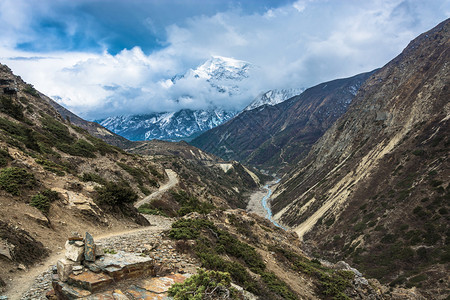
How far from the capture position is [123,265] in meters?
8.77

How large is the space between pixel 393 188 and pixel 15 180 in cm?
8516

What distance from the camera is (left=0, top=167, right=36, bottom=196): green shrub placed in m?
14.7

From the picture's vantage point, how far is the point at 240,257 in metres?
17.1

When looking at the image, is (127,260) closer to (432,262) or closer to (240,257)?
(240,257)

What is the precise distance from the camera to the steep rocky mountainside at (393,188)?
50.2m

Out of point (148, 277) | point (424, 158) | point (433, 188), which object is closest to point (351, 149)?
point (424, 158)

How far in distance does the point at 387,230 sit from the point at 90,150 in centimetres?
7131

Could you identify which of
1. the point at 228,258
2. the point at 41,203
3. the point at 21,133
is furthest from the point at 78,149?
the point at 228,258

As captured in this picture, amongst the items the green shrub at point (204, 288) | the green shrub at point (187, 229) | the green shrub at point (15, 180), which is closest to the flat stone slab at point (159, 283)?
the green shrub at point (204, 288)

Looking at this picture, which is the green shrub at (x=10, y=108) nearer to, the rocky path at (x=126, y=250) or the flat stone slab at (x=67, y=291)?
the rocky path at (x=126, y=250)

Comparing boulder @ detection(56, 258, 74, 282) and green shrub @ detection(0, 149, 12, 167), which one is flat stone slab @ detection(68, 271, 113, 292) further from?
green shrub @ detection(0, 149, 12, 167)

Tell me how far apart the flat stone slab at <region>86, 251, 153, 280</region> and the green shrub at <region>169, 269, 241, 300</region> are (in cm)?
156

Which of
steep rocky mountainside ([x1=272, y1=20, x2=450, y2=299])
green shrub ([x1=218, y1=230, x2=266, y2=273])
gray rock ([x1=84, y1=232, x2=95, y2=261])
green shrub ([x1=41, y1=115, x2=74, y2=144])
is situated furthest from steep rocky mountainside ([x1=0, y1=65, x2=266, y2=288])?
steep rocky mountainside ([x1=272, y1=20, x2=450, y2=299])

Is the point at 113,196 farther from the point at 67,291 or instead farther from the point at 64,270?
the point at 67,291
